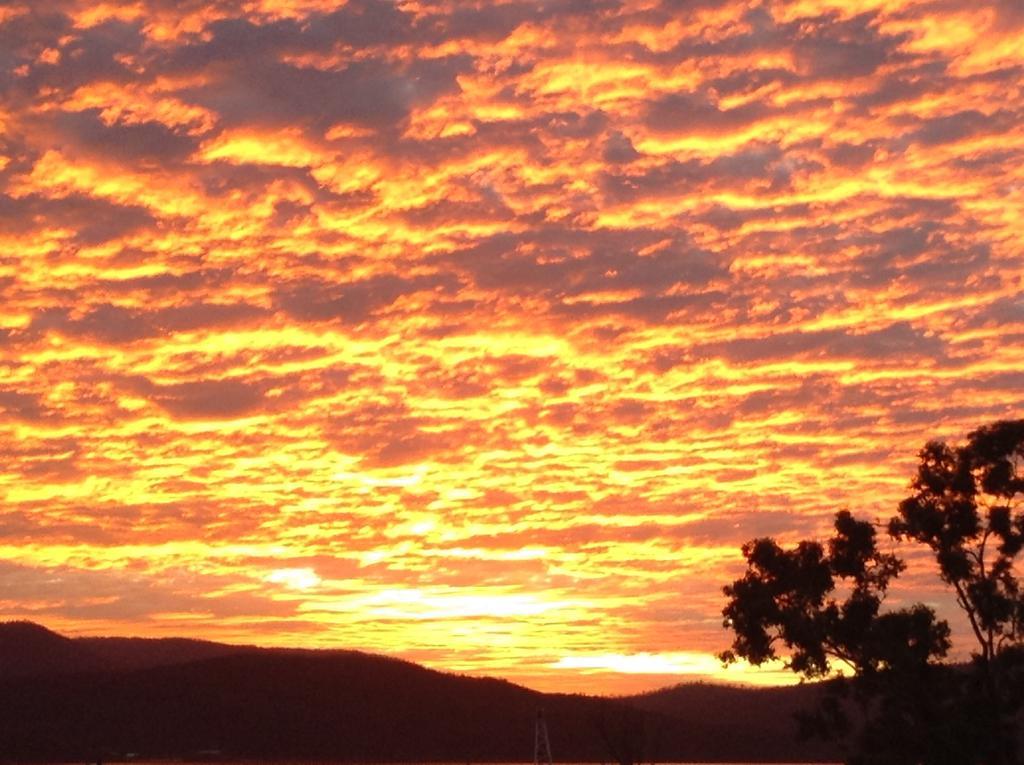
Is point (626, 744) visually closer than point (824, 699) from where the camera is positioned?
No

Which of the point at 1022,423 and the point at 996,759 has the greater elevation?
the point at 1022,423

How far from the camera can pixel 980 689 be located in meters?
61.3

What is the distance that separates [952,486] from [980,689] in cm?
851

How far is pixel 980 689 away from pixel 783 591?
9217mm

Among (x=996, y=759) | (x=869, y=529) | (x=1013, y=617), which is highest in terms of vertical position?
(x=869, y=529)

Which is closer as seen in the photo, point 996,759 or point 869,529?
point 996,759

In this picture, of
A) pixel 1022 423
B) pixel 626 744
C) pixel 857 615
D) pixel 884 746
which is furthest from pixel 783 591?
pixel 626 744

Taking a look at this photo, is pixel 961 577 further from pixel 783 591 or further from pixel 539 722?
pixel 539 722

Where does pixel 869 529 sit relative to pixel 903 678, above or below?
above

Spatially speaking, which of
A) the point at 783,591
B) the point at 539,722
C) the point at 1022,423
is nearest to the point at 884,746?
the point at 783,591

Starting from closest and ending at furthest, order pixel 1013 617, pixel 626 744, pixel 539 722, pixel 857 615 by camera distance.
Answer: pixel 1013 617, pixel 857 615, pixel 539 722, pixel 626 744

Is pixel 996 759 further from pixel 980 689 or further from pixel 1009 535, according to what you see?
pixel 1009 535

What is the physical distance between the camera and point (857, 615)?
6412cm

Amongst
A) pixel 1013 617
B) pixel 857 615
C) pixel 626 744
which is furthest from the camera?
pixel 626 744
